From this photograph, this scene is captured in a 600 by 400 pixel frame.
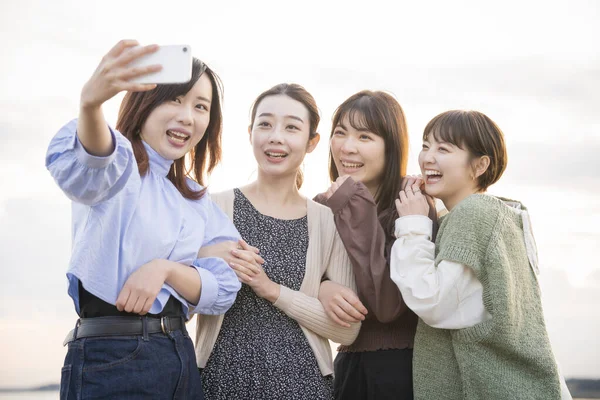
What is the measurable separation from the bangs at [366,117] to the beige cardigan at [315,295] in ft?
1.46

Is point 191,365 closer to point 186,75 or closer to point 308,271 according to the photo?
point 308,271

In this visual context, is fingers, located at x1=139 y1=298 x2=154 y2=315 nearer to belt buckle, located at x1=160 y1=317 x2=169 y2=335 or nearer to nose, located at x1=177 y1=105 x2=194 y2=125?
belt buckle, located at x1=160 y1=317 x2=169 y2=335

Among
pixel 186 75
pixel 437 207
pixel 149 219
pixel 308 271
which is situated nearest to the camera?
pixel 186 75

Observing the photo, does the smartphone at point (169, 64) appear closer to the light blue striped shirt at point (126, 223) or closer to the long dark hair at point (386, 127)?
the light blue striped shirt at point (126, 223)

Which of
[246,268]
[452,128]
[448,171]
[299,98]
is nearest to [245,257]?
[246,268]

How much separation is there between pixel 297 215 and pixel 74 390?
1.35 metres

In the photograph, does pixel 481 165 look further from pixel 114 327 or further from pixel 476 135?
pixel 114 327

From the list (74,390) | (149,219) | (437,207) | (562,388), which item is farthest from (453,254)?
(74,390)

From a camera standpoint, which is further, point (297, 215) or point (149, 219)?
point (297, 215)

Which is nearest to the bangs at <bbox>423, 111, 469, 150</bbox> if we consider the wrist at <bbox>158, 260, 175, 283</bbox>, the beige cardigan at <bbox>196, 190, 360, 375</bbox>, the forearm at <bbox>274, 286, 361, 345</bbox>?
the beige cardigan at <bbox>196, 190, 360, 375</bbox>

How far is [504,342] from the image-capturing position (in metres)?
2.40

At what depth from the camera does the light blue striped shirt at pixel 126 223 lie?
179 centimetres

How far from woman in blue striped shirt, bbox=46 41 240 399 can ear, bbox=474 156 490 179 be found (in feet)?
3.99

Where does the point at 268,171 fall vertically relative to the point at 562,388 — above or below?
above
